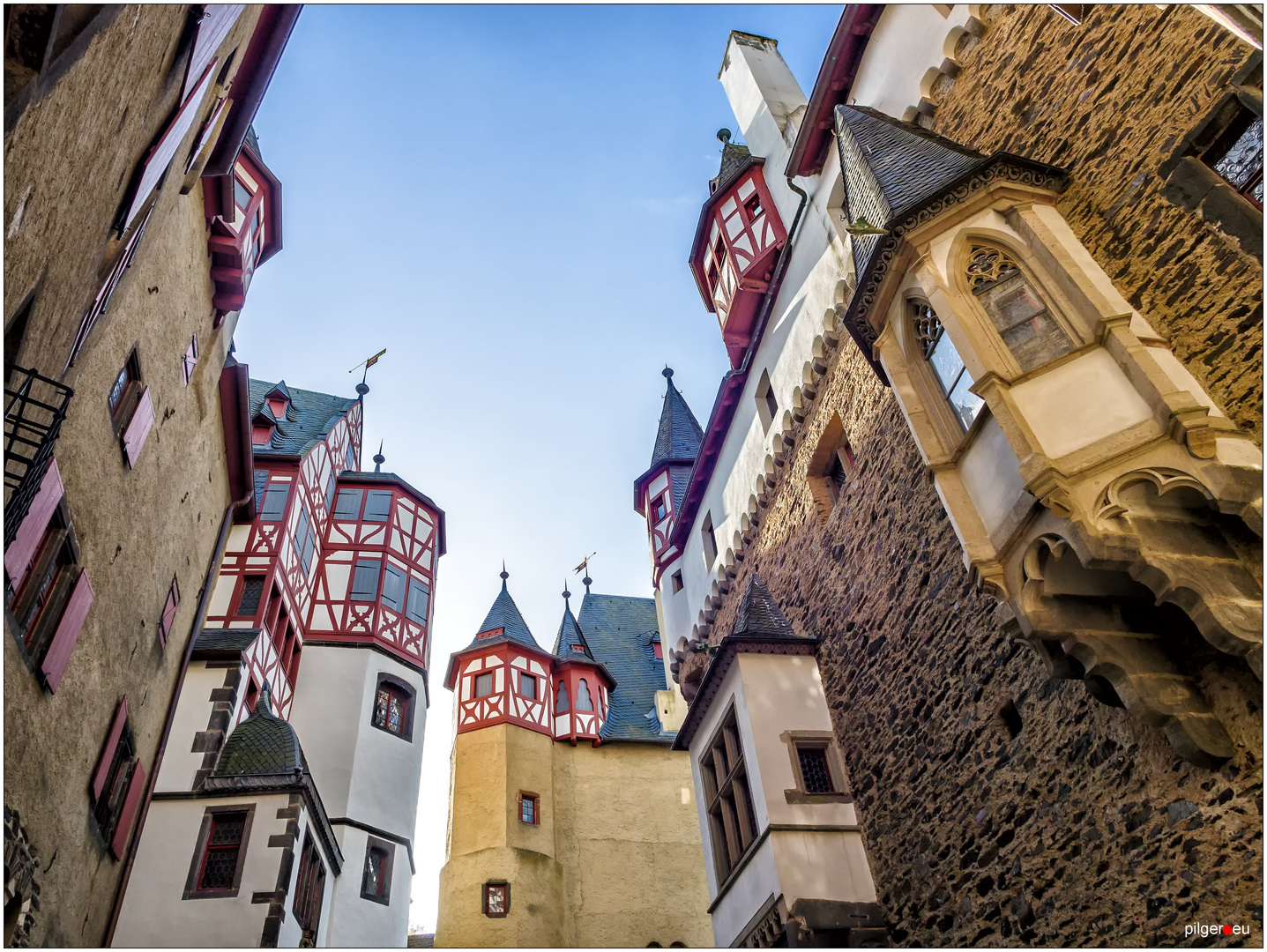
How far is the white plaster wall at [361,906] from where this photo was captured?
18.1 m

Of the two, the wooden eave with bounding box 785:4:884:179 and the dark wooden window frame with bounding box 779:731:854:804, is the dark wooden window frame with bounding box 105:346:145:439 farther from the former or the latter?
the wooden eave with bounding box 785:4:884:179

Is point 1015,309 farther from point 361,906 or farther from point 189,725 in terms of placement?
point 361,906

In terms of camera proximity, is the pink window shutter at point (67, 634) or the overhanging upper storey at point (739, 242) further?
the overhanging upper storey at point (739, 242)

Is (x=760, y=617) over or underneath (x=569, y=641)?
underneath

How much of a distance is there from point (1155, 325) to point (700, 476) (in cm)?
1207

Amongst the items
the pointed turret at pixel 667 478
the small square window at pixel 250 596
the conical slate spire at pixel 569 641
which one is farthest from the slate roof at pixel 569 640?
the small square window at pixel 250 596

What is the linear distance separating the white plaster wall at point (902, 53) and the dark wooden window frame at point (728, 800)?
8.31m

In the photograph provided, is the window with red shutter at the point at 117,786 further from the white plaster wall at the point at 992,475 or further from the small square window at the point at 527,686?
the small square window at the point at 527,686

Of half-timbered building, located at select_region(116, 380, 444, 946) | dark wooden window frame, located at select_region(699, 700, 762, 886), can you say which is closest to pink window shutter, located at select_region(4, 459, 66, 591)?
half-timbered building, located at select_region(116, 380, 444, 946)

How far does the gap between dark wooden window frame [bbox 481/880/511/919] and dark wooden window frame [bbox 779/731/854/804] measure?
13045mm

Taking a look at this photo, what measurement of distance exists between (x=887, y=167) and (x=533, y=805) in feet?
64.5

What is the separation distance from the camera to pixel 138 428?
11.0 m

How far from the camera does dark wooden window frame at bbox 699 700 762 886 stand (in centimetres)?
1180

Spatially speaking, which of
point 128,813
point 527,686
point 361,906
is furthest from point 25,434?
point 527,686
